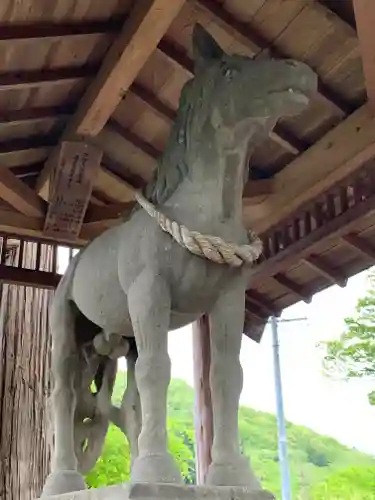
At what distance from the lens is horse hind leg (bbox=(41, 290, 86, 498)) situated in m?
1.92

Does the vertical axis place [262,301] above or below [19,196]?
below

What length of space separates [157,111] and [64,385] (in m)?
1.57

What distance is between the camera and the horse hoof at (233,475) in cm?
159

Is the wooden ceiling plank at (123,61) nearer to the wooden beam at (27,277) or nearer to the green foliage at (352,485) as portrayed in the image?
the wooden beam at (27,277)

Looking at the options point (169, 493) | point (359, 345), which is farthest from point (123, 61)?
point (359, 345)

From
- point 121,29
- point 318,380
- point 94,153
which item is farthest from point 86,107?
point 318,380

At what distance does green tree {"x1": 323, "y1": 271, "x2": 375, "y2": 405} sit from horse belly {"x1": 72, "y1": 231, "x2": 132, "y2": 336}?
12.0ft

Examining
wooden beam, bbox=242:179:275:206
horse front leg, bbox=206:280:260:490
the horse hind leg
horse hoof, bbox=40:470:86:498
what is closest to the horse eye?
horse front leg, bbox=206:280:260:490

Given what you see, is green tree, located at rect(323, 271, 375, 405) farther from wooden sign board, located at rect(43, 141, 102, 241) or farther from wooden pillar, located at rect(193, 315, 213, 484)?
wooden sign board, located at rect(43, 141, 102, 241)

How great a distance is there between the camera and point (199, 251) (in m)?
1.64

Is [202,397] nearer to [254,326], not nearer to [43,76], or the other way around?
[254,326]

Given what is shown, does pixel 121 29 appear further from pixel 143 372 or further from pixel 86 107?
pixel 143 372

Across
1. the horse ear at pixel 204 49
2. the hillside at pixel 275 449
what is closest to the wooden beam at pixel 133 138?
the horse ear at pixel 204 49

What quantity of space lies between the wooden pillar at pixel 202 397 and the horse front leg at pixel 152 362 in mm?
2014
